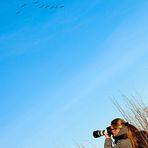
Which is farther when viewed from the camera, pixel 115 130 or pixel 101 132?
pixel 101 132

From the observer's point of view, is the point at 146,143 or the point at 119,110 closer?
the point at 146,143

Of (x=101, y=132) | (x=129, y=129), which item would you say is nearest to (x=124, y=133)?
(x=129, y=129)

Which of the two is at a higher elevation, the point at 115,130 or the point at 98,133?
the point at 98,133

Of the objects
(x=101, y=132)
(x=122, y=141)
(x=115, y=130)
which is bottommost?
(x=122, y=141)

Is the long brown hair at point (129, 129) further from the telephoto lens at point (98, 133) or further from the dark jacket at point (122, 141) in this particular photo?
the telephoto lens at point (98, 133)

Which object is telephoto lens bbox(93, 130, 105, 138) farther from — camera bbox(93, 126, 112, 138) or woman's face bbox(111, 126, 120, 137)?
woman's face bbox(111, 126, 120, 137)

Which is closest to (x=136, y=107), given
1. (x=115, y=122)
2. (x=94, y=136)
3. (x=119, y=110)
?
(x=119, y=110)

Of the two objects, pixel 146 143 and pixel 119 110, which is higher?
pixel 119 110

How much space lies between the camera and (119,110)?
641cm

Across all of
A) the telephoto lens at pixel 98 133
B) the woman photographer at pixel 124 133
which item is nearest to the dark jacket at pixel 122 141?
the woman photographer at pixel 124 133

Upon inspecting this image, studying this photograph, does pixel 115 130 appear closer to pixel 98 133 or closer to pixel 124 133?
pixel 124 133

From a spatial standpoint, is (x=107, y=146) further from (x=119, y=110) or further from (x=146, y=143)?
(x=119, y=110)

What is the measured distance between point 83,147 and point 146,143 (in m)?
2.29

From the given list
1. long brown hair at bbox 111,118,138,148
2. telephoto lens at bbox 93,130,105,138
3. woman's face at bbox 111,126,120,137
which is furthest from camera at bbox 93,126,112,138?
long brown hair at bbox 111,118,138,148
